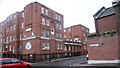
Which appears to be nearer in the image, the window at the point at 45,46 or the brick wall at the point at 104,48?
the brick wall at the point at 104,48

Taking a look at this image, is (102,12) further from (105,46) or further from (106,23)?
(105,46)

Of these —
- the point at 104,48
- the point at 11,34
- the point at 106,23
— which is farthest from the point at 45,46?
the point at 104,48

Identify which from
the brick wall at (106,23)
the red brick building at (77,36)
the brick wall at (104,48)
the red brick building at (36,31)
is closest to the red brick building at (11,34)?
the red brick building at (36,31)

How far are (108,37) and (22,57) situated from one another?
65.8ft

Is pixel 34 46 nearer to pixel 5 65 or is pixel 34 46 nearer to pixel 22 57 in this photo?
pixel 22 57

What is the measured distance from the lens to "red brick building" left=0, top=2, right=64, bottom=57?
3594 centimetres

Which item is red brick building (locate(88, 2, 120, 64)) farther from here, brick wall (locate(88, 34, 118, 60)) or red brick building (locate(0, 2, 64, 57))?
red brick building (locate(0, 2, 64, 57))

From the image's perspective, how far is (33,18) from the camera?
119 feet

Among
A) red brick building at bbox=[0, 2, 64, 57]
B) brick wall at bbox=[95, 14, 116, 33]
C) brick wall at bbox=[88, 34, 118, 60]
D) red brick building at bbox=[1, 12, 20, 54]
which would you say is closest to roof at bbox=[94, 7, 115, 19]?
brick wall at bbox=[95, 14, 116, 33]

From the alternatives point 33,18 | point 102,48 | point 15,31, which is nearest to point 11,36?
point 15,31

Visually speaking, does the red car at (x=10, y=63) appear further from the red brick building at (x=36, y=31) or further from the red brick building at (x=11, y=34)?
the red brick building at (x=11, y=34)

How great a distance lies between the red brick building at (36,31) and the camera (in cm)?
3594

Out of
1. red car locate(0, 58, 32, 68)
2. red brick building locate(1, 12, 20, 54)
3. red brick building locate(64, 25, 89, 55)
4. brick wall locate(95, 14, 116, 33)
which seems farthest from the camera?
red brick building locate(64, 25, 89, 55)

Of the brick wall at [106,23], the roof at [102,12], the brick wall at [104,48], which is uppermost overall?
the roof at [102,12]
